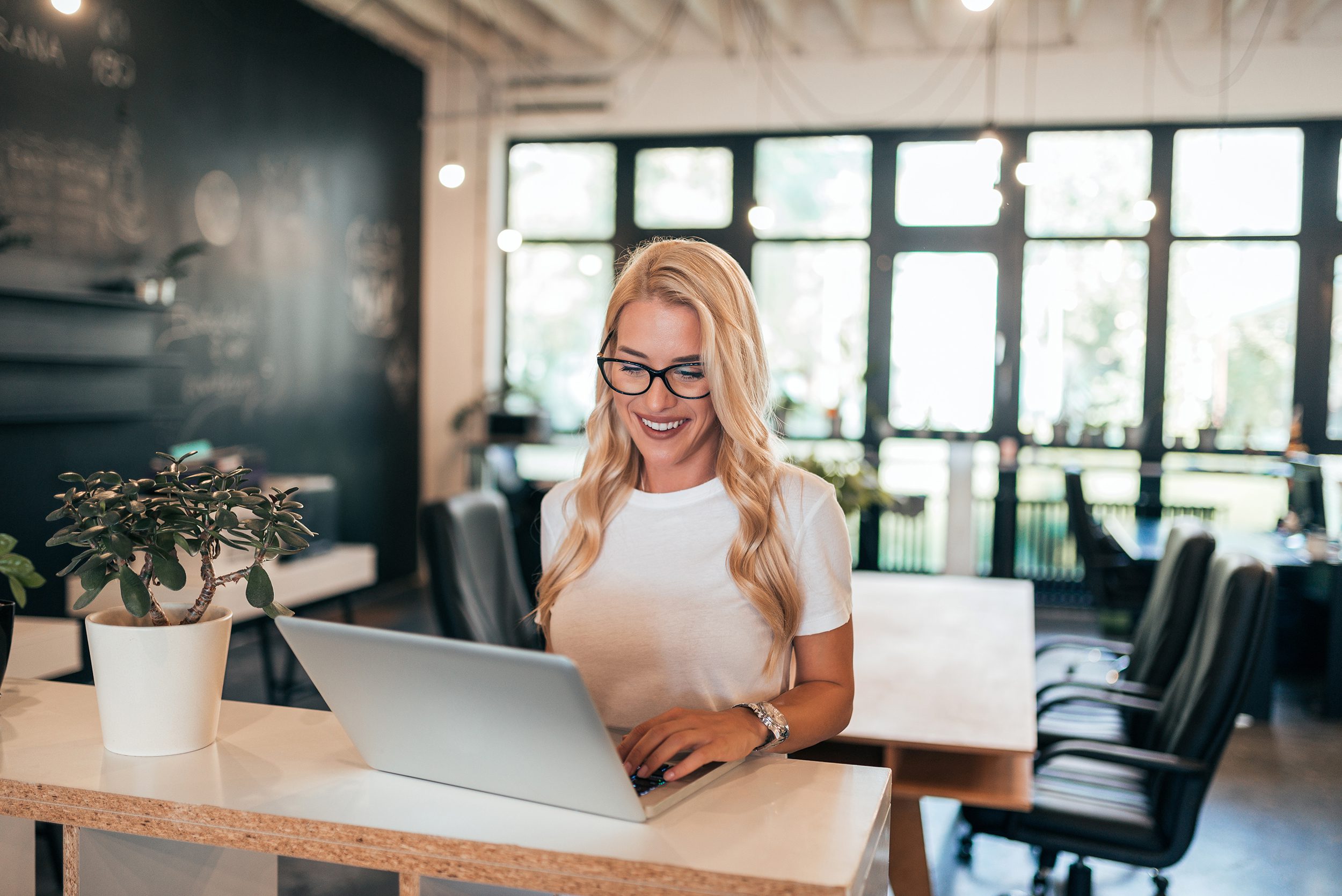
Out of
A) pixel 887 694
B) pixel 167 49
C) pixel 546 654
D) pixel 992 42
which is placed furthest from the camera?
pixel 992 42

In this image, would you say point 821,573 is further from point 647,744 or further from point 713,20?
point 713,20

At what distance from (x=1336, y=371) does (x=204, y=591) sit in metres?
6.93

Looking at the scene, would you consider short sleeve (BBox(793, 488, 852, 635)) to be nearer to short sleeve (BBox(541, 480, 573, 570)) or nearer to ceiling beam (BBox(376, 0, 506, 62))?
short sleeve (BBox(541, 480, 573, 570))

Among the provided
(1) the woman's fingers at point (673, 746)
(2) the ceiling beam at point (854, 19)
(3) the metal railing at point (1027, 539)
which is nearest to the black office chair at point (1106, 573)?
(3) the metal railing at point (1027, 539)

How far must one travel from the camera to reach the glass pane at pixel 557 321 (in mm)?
7566

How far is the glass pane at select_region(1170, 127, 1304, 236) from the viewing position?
6.41 m

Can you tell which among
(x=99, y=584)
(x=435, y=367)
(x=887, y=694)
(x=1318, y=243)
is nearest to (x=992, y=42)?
(x=1318, y=243)

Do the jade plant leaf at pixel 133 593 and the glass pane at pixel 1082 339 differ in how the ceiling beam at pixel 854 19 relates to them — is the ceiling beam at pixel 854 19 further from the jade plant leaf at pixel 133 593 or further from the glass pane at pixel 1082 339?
the jade plant leaf at pixel 133 593

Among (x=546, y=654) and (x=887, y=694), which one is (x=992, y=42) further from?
(x=546, y=654)

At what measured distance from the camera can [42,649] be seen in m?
1.98

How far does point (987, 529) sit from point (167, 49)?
536 centimetres

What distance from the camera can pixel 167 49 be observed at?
485 centimetres

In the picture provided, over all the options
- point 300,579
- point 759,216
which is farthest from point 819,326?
point 300,579

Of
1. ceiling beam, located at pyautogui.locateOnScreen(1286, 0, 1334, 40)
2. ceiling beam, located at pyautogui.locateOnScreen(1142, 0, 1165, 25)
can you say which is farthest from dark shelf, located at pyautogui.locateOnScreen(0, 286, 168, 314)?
ceiling beam, located at pyautogui.locateOnScreen(1286, 0, 1334, 40)
